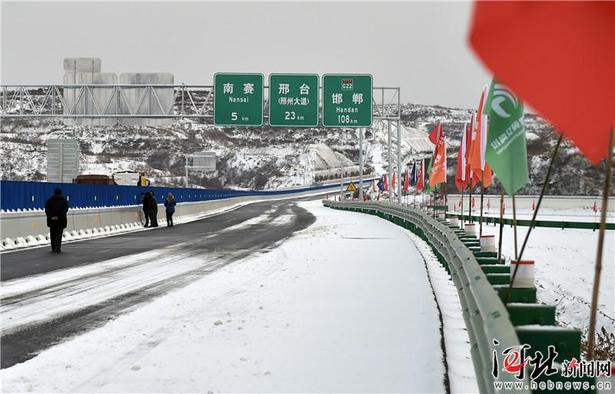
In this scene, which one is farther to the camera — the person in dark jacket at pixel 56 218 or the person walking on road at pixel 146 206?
the person walking on road at pixel 146 206

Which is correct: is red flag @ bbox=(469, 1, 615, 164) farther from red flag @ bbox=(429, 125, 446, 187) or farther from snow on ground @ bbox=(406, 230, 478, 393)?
red flag @ bbox=(429, 125, 446, 187)

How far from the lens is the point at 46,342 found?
6469 millimetres

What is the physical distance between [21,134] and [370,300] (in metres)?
208

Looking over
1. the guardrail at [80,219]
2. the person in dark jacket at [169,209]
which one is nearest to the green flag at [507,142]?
the guardrail at [80,219]

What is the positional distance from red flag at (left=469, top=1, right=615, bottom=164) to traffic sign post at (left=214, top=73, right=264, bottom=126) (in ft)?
113

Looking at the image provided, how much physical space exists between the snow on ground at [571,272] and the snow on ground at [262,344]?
22.0 feet

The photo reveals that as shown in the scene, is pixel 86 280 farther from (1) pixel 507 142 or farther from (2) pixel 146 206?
(2) pixel 146 206

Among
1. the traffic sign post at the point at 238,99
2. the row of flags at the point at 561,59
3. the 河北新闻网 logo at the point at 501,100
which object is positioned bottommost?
the row of flags at the point at 561,59

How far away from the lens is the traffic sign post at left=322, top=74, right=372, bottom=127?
36.7 m

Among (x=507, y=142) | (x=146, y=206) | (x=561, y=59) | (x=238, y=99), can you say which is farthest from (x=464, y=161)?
(x=238, y=99)

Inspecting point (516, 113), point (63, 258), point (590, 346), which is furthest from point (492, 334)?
point (63, 258)

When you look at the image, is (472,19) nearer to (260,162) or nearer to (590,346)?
(590,346)

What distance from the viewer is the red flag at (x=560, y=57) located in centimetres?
160

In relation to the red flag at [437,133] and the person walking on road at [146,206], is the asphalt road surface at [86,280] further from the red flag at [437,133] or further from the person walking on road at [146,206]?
the person walking on road at [146,206]
